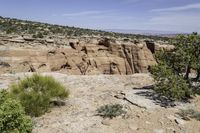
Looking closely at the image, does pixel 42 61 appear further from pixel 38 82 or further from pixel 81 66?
pixel 38 82

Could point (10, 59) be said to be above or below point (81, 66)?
above

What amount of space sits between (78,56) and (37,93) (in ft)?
80.9

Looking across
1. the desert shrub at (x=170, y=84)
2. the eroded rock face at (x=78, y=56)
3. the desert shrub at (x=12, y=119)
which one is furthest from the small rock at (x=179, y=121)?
the eroded rock face at (x=78, y=56)

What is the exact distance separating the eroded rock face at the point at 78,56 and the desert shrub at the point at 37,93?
11.8 metres

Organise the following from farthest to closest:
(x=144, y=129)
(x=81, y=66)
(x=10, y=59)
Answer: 1. (x=81, y=66)
2. (x=10, y=59)
3. (x=144, y=129)

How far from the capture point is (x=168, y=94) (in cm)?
1104

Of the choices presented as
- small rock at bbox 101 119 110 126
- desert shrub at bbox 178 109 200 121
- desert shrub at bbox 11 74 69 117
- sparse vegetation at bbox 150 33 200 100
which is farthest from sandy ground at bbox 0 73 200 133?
sparse vegetation at bbox 150 33 200 100

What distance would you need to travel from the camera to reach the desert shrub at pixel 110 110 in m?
9.69

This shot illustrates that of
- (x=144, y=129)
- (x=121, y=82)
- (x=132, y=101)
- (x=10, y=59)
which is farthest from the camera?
(x=10, y=59)

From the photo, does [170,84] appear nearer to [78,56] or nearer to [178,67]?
[178,67]

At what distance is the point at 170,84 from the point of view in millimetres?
11078

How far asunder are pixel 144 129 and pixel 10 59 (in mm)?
18623

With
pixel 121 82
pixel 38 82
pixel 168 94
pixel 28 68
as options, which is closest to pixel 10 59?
pixel 28 68

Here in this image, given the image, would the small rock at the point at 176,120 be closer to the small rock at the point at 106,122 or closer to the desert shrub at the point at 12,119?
the small rock at the point at 106,122
